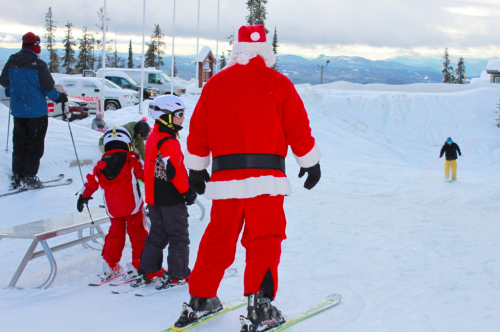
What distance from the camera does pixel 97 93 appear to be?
61.1 feet

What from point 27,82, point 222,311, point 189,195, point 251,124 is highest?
point 27,82

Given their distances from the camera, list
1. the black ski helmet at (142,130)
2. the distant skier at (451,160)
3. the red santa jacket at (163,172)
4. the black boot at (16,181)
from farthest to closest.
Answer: the distant skier at (451,160), the black boot at (16,181), the black ski helmet at (142,130), the red santa jacket at (163,172)

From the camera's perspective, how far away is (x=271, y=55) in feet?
8.64

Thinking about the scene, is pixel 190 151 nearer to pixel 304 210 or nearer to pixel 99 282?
pixel 99 282

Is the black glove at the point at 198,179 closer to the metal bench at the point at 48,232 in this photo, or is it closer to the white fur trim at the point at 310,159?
the white fur trim at the point at 310,159

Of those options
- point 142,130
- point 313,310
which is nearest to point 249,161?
point 313,310

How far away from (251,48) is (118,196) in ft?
5.87

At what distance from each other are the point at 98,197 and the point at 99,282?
3240 mm

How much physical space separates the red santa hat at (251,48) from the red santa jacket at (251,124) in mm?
42

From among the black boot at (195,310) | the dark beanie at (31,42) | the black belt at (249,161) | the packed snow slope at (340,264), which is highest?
the dark beanie at (31,42)

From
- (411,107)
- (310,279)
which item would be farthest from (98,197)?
(411,107)

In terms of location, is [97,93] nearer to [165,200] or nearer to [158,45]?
[165,200]

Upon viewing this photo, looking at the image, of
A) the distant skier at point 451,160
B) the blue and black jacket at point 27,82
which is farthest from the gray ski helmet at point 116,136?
the distant skier at point 451,160

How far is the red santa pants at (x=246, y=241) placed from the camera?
2.40 m
